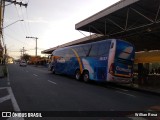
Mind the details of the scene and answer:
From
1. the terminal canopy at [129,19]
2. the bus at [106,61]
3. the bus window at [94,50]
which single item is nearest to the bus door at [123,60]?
the bus at [106,61]

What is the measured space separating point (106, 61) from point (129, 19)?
4.75 metres

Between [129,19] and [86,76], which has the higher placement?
[129,19]

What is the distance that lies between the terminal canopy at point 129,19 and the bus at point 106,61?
1.97 m

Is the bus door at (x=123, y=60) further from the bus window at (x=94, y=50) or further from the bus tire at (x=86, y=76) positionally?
the bus tire at (x=86, y=76)

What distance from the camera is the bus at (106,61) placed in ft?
52.6

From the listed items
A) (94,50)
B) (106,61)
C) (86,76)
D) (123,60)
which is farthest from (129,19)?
(86,76)

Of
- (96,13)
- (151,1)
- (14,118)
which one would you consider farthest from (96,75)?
(14,118)

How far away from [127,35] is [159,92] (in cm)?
761

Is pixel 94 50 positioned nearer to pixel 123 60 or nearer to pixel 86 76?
pixel 86 76

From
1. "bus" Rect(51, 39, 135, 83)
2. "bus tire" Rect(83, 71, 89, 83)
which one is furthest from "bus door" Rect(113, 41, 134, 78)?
"bus tire" Rect(83, 71, 89, 83)

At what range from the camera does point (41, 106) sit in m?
8.38

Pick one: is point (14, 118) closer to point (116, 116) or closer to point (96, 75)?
point (116, 116)

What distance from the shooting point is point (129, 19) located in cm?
1880

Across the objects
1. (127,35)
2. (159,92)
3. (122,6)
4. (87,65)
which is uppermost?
(122,6)
